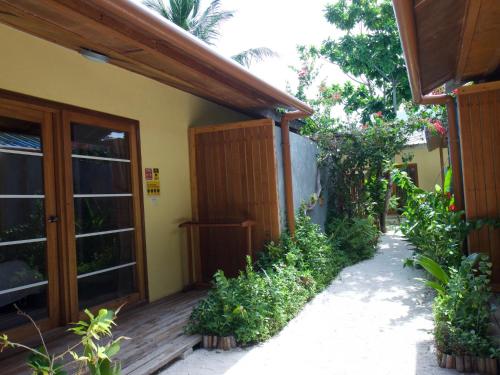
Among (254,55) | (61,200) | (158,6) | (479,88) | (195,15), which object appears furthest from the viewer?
(254,55)

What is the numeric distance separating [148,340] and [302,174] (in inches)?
168

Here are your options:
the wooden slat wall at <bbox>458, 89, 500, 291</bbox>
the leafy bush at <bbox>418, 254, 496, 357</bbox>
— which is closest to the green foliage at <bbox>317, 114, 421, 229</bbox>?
the wooden slat wall at <bbox>458, 89, 500, 291</bbox>

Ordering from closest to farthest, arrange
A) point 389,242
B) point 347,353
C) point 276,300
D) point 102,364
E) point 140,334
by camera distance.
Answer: point 102,364, point 347,353, point 140,334, point 276,300, point 389,242

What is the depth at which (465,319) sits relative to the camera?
3.22 metres

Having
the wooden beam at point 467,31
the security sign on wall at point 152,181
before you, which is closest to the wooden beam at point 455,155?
the wooden beam at point 467,31

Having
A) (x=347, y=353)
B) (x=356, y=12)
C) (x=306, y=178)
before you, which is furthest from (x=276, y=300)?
(x=356, y=12)

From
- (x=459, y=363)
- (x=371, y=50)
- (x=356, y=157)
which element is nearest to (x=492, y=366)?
(x=459, y=363)

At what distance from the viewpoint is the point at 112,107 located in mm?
4734

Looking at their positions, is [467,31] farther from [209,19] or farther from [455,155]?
[209,19]

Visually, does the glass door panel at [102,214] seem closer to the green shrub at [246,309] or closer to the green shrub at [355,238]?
the green shrub at [246,309]

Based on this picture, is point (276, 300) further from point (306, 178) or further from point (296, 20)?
point (296, 20)

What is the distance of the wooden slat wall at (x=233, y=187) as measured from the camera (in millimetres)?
5777

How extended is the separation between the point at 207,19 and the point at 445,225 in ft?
38.6

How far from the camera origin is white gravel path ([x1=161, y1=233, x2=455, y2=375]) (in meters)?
3.29
